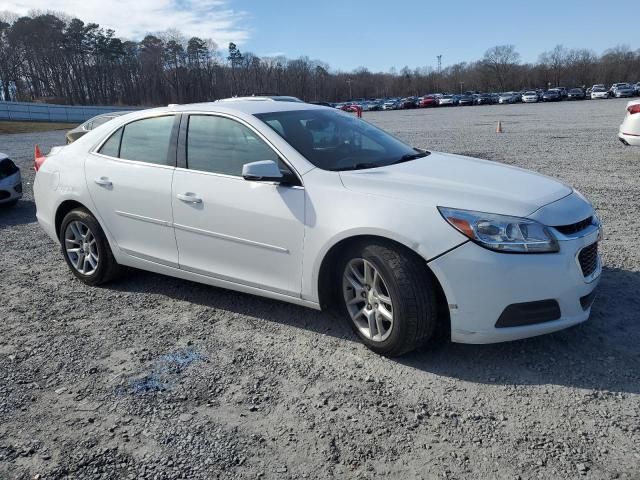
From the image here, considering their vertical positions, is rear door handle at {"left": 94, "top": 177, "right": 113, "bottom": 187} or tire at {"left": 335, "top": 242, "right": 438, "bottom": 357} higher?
rear door handle at {"left": 94, "top": 177, "right": 113, "bottom": 187}

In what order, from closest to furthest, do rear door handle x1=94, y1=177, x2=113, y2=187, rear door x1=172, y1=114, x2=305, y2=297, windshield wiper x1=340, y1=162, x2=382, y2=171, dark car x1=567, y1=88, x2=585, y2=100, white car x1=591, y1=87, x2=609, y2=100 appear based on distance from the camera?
rear door x1=172, y1=114, x2=305, y2=297
windshield wiper x1=340, y1=162, x2=382, y2=171
rear door handle x1=94, y1=177, x2=113, y2=187
white car x1=591, y1=87, x2=609, y2=100
dark car x1=567, y1=88, x2=585, y2=100

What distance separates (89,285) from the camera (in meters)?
5.23

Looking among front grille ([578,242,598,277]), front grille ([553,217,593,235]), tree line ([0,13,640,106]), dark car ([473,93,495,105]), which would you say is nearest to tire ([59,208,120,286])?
front grille ([553,217,593,235])

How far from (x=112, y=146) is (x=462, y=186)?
10.5 ft

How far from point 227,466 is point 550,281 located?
2.05 meters

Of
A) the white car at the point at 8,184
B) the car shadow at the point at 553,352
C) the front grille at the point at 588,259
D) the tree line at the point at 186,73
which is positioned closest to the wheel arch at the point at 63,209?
the car shadow at the point at 553,352

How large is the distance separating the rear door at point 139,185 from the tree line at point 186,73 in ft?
346

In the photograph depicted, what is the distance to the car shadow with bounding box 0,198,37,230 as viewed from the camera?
27.4ft

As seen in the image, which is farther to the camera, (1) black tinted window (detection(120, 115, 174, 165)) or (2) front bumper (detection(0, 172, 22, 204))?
(2) front bumper (detection(0, 172, 22, 204))

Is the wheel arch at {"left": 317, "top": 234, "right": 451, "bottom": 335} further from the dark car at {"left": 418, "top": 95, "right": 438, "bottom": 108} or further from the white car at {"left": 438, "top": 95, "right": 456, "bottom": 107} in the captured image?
the dark car at {"left": 418, "top": 95, "right": 438, "bottom": 108}

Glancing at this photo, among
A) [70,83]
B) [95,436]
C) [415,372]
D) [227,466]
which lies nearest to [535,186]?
[415,372]

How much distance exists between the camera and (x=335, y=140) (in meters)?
4.28

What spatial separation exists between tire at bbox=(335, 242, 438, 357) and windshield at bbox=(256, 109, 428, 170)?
0.78 m

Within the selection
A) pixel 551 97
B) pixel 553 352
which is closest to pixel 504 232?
pixel 553 352
